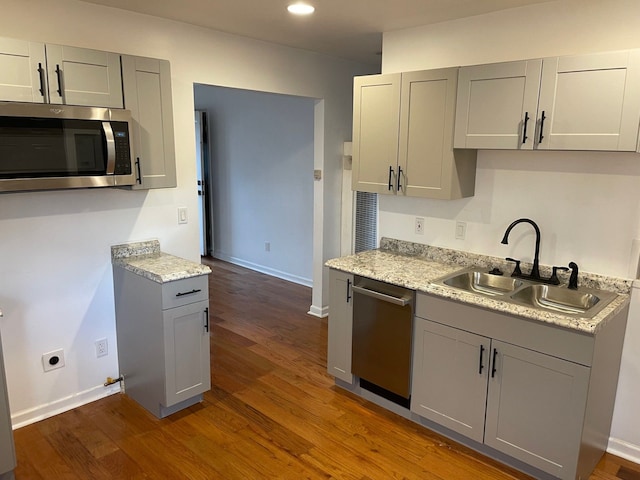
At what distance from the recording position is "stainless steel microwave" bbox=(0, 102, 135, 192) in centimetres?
225

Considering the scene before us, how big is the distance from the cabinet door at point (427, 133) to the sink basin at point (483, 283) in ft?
1.68

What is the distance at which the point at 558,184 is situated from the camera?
2.66 m

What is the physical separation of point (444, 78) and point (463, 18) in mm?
471

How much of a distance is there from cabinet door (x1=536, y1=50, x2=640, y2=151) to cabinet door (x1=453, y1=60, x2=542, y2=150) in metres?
0.06

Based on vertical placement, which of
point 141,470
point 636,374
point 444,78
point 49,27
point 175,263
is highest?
point 49,27

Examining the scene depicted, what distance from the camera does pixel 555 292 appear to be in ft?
8.61

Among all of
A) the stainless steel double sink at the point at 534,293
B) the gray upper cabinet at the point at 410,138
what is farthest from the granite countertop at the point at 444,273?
the gray upper cabinet at the point at 410,138

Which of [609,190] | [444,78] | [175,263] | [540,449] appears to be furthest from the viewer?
[175,263]

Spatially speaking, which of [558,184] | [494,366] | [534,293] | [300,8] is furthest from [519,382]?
[300,8]

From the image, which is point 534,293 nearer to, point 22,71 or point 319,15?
point 319,15

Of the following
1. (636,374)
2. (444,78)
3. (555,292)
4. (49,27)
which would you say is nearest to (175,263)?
(49,27)

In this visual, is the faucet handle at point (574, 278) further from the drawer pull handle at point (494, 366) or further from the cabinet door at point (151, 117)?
the cabinet door at point (151, 117)

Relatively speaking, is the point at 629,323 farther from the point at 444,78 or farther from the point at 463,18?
the point at 463,18

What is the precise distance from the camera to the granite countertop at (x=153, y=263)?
2.70m
